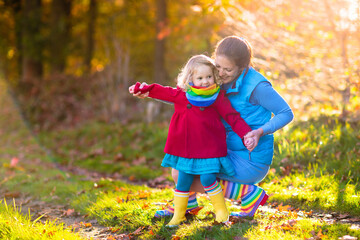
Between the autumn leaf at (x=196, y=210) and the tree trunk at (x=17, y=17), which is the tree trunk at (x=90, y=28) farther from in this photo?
the autumn leaf at (x=196, y=210)

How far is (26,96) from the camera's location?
1407 centimetres

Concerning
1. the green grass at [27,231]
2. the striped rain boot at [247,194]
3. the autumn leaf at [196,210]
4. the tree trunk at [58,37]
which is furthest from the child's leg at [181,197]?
the tree trunk at [58,37]

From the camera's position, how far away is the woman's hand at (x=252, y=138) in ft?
10.9

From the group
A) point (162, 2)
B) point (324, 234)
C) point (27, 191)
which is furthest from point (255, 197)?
point (162, 2)

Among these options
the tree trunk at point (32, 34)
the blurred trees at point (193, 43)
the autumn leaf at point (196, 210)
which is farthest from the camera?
the tree trunk at point (32, 34)

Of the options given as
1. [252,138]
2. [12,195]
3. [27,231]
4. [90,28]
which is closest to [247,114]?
[252,138]

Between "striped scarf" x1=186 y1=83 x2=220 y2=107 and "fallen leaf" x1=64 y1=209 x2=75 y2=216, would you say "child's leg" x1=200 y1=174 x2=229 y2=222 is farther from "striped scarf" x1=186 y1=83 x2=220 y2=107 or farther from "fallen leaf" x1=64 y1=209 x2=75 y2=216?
"fallen leaf" x1=64 y1=209 x2=75 y2=216

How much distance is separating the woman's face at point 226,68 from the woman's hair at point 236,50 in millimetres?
29

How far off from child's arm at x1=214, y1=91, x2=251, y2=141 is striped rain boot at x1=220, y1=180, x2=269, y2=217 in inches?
21.8

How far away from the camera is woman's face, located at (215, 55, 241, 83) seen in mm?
3508

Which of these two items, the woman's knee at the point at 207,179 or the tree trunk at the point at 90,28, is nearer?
the woman's knee at the point at 207,179

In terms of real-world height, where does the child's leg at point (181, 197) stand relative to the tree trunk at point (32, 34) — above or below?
below

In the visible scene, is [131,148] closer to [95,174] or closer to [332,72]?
[95,174]

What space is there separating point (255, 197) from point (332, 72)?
3851 millimetres
